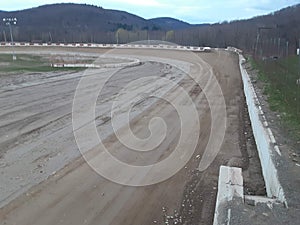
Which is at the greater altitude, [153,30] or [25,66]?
[153,30]

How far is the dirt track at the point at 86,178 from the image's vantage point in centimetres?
574

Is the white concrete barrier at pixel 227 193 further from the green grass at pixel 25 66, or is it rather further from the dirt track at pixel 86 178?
the green grass at pixel 25 66

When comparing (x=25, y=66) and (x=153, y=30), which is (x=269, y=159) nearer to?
(x=25, y=66)

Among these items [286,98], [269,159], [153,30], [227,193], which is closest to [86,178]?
[227,193]

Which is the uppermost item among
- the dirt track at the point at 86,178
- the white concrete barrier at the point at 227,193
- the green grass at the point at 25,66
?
the white concrete barrier at the point at 227,193

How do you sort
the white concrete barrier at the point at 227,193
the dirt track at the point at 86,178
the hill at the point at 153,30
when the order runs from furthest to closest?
the hill at the point at 153,30
the dirt track at the point at 86,178
the white concrete barrier at the point at 227,193

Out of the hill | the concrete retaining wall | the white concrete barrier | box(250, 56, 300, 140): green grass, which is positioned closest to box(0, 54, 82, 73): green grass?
box(250, 56, 300, 140): green grass

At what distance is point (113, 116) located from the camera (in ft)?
41.3

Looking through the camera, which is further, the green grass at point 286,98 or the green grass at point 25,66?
the green grass at point 25,66

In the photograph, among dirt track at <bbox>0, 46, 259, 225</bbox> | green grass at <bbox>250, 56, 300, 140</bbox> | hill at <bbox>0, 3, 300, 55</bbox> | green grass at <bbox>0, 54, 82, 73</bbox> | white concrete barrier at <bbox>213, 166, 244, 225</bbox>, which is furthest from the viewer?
hill at <bbox>0, 3, 300, 55</bbox>

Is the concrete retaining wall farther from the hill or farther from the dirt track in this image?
the hill

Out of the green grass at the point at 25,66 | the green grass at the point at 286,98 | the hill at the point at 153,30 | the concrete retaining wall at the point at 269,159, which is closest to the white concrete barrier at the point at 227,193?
the concrete retaining wall at the point at 269,159

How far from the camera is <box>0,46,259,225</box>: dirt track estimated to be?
574 centimetres

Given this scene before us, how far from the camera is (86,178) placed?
7137 mm
